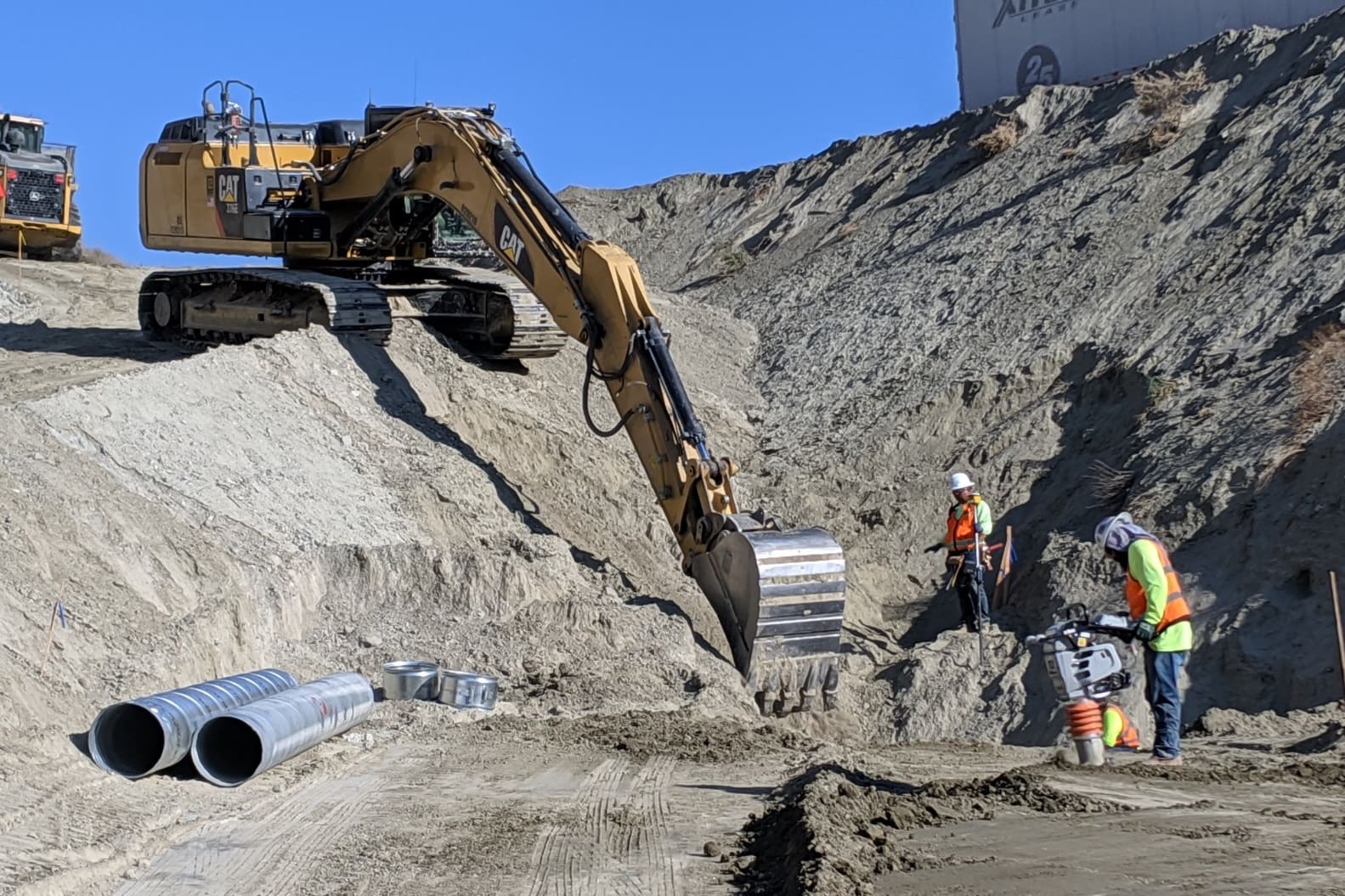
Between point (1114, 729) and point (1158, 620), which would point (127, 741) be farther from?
point (1158, 620)

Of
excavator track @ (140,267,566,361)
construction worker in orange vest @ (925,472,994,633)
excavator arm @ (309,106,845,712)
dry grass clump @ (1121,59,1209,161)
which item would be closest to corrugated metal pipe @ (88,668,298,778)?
excavator arm @ (309,106,845,712)

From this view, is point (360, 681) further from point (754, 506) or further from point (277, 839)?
point (754, 506)

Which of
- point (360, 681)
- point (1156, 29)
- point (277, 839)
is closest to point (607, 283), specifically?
point (360, 681)

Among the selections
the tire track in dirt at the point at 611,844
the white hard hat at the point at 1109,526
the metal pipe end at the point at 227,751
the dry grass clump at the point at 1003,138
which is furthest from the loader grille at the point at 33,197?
the white hard hat at the point at 1109,526

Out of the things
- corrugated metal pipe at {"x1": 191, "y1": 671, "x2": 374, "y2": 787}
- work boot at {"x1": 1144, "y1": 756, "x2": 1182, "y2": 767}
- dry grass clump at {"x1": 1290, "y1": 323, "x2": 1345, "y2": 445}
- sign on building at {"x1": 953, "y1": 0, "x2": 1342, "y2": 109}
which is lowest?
work boot at {"x1": 1144, "y1": 756, "x2": 1182, "y2": 767}

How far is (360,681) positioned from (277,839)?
3.01m

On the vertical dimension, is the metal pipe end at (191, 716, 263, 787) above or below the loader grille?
below

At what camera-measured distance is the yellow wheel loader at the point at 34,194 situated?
2797cm

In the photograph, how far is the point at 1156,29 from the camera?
25.6 m

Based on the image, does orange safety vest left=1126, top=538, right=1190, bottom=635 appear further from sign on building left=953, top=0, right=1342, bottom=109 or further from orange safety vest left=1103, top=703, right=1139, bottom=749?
sign on building left=953, top=0, right=1342, bottom=109

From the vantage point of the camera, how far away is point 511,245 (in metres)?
14.9

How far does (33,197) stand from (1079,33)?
17597mm

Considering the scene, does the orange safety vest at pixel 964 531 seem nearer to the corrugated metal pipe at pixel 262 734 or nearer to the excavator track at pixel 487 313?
the excavator track at pixel 487 313

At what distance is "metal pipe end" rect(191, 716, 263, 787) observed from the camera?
923 centimetres
